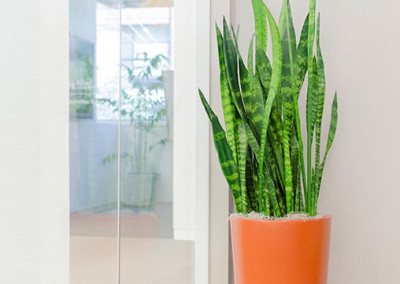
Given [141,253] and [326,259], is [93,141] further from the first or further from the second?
[326,259]

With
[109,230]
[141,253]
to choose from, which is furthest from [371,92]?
[109,230]

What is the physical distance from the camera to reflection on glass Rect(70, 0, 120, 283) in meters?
0.66

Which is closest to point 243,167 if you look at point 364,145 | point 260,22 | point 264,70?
point 264,70

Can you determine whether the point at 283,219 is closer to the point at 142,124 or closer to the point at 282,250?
the point at 282,250

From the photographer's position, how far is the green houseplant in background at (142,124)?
0.92 meters

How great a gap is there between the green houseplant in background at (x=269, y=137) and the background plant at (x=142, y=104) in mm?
196

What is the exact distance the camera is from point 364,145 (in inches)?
59.3

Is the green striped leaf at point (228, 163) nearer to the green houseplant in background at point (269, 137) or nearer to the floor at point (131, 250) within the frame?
the green houseplant in background at point (269, 137)

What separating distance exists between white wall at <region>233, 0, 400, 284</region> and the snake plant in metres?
0.30

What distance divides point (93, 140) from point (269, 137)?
592 mm

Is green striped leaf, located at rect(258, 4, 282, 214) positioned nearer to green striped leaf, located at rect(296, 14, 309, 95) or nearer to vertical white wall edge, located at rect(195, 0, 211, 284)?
green striped leaf, located at rect(296, 14, 309, 95)

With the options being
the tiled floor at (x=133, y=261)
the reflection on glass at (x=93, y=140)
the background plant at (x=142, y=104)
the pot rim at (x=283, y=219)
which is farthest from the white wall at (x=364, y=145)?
the reflection on glass at (x=93, y=140)
